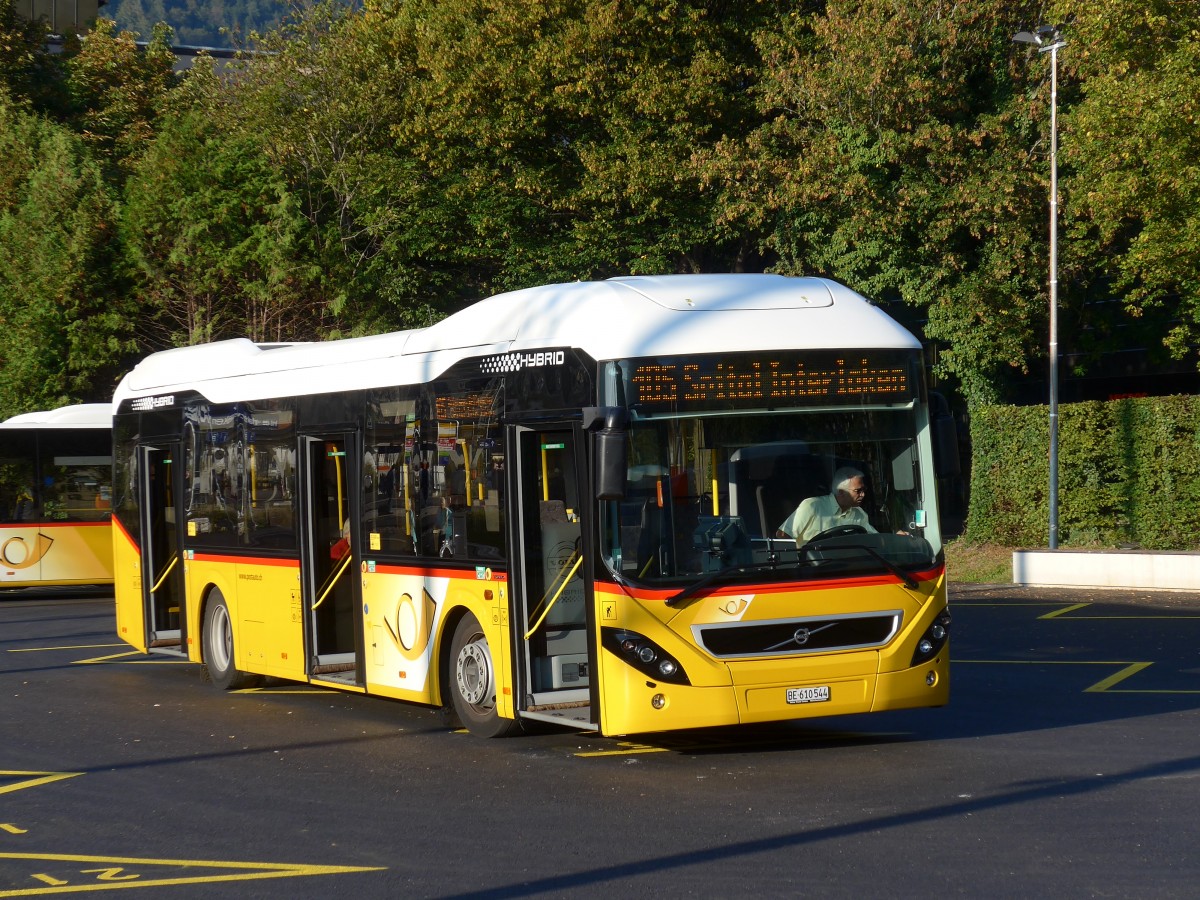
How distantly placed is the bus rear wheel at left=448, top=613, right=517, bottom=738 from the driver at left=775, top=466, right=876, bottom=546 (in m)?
2.55

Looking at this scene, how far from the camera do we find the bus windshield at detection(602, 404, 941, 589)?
→ 10273mm

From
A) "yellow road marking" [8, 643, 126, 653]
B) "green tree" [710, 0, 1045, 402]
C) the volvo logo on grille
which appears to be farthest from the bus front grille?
"green tree" [710, 0, 1045, 402]

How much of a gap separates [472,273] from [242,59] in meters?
8.98

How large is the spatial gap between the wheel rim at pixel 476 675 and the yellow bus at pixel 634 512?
0.07 ft

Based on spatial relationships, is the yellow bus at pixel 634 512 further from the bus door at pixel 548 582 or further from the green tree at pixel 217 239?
the green tree at pixel 217 239

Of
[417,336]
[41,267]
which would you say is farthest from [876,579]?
[41,267]

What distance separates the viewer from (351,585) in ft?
45.8

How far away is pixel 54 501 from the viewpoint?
29297 millimetres

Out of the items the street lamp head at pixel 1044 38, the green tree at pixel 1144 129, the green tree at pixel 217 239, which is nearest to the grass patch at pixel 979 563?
the green tree at pixel 1144 129

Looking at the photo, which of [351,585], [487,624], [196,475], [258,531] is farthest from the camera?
[196,475]

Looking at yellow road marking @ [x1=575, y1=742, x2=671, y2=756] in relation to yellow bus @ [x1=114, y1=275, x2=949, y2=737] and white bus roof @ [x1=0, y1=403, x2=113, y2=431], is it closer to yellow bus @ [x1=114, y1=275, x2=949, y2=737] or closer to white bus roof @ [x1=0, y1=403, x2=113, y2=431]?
yellow bus @ [x1=114, y1=275, x2=949, y2=737]

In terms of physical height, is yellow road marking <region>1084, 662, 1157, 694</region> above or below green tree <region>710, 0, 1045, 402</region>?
below

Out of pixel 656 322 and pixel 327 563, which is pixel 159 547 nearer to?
pixel 327 563

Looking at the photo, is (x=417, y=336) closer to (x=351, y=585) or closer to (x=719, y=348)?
(x=351, y=585)
